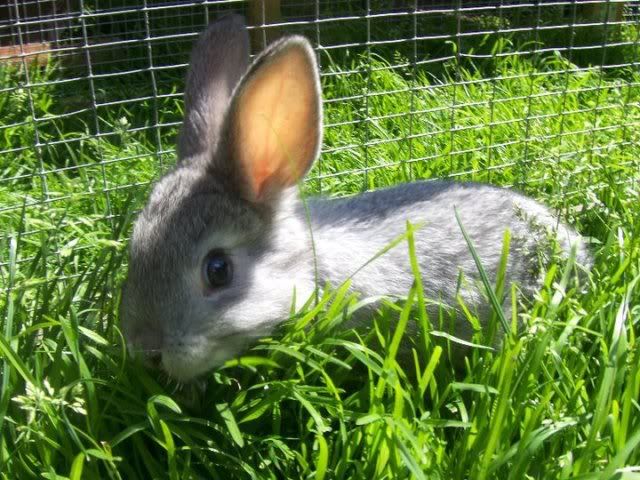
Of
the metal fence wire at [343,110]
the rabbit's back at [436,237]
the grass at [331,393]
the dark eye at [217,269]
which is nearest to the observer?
the grass at [331,393]

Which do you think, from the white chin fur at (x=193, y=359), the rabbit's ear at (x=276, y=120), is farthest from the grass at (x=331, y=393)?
the rabbit's ear at (x=276, y=120)

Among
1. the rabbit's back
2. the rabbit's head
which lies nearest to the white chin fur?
the rabbit's head

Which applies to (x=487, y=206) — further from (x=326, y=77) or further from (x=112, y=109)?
(x=112, y=109)

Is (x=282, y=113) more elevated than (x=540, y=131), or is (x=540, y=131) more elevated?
(x=282, y=113)

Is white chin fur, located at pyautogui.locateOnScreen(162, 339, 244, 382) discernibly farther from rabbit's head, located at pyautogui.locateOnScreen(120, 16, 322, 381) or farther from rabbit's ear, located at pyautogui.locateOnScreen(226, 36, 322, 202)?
rabbit's ear, located at pyautogui.locateOnScreen(226, 36, 322, 202)

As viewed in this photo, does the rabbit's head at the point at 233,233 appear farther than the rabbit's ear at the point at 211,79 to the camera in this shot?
No

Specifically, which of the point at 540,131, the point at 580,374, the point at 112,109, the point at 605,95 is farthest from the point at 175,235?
the point at 605,95

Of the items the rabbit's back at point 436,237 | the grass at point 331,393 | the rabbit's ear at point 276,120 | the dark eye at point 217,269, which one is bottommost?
the grass at point 331,393

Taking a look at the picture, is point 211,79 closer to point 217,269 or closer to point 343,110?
point 217,269

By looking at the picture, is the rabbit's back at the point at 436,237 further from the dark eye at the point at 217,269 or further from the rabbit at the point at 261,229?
the dark eye at the point at 217,269
